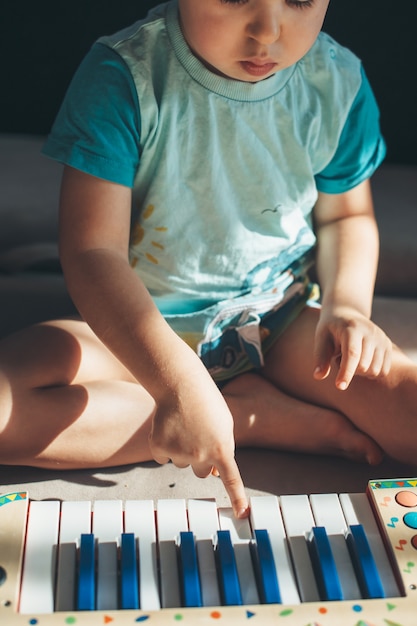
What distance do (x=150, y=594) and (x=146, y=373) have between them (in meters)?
0.20

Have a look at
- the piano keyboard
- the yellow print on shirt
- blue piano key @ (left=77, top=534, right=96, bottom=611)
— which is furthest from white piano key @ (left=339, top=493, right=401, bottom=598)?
the yellow print on shirt

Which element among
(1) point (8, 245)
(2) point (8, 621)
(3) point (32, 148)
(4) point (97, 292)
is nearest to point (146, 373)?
(4) point (97, 292)

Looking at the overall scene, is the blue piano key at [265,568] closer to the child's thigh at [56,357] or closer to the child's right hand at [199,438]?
the child's right hand at [199,438]

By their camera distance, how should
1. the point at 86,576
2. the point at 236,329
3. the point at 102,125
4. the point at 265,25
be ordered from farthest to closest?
the point at 236,329 < the point at 102,125 < the point at 265,25 < the point at 86,576

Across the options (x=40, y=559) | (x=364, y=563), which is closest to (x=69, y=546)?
(x=40, y=559)

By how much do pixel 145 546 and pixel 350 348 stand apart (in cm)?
29

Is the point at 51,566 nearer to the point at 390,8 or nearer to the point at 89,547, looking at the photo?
the point at 89,547

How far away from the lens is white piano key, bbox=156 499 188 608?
0.73 m

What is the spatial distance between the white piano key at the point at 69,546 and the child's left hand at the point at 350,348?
272mm

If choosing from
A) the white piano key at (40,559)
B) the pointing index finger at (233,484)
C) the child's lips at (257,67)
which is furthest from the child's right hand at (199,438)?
the child's lips at (257,67)

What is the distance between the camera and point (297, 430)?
1009 millimetres

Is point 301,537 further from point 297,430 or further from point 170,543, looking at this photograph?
point 297,430

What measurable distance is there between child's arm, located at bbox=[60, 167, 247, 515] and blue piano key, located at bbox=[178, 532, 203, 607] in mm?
54

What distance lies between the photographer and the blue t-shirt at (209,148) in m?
0.95
